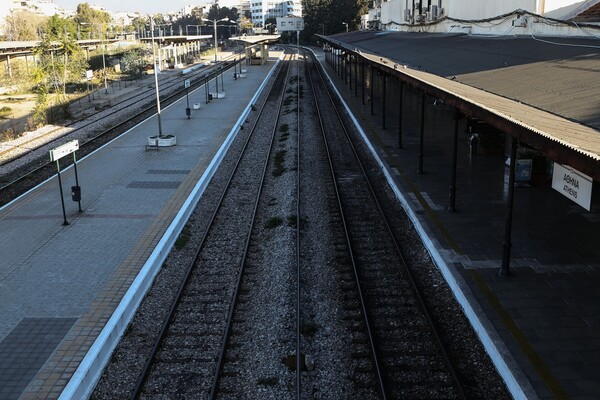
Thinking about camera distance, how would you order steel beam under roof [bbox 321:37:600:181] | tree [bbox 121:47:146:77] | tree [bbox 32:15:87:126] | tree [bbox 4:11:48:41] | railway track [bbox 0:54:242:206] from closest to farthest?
steel beam under roof [bbox 321:37:600:181] < railway track [bbox 0:54:242:206] < tree [bbox 32:15:87:126] < tree [bbox 121:47:146:77] < tree [bbox 4:11:48:41]

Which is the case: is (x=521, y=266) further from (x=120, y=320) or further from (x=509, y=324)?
(x=120, y=320)

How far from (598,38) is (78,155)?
16742 mm

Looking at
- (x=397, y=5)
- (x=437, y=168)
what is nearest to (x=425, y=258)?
(x=437, y=168)

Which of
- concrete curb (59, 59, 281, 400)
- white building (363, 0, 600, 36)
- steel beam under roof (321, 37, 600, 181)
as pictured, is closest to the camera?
steel beam under roof (321, 37, 600, 181)

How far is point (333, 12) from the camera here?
4045 inches

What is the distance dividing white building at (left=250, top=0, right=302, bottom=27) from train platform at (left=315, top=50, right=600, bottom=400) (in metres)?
187

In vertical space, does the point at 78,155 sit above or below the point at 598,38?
below

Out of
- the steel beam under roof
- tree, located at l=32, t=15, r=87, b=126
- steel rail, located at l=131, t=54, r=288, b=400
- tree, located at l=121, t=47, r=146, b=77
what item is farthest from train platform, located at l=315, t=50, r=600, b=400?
tree, located at l=121, t=47, r=146, b=77

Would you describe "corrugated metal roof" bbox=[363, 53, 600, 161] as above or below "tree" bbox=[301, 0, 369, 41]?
below

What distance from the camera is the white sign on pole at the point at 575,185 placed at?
28.0ft

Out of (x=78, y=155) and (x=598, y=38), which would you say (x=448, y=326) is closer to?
(x=598, y=38)

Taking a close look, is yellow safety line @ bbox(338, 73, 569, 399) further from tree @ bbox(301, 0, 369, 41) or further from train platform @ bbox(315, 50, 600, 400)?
tree @ bbox(301, 0, 369, 41)

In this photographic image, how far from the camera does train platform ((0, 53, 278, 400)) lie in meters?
7.50

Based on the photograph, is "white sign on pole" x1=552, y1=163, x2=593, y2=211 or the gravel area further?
"white sign on pole" x1=552, y1=163, x2=593, y2=211
